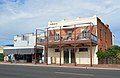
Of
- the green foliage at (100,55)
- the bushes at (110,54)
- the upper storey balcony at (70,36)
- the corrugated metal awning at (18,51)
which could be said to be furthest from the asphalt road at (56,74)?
the corrugated metal awning at (18,51)

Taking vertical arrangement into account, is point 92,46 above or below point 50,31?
below

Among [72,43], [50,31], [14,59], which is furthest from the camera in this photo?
[14,59]

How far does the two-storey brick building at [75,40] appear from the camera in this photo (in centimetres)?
3658

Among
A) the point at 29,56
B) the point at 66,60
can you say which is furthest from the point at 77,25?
the point at 29,56

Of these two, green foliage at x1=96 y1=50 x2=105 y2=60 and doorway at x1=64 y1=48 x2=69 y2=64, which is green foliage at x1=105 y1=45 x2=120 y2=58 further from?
doorway at x1=64 y1=48 x2=69 y2=64

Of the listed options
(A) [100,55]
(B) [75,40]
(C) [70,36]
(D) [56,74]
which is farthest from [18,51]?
(D) [56,74]

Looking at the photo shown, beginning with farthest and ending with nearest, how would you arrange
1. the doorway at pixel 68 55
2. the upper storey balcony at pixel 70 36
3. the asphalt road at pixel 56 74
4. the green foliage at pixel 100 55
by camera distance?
1. the doorway at pixel 68 55
2. the green foliage at pixel 100 55
3. the upper storey balcony at pixel 70 36
4. the asphalt road at pixel 56 74

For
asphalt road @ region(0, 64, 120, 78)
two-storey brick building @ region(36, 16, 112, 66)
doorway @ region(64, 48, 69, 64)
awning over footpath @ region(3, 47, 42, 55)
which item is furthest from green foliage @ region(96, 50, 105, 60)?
asphalt road @ region(0, 64, 120, 78)

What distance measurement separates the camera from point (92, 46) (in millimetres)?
38125

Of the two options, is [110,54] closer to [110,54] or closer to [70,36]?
[110,54]

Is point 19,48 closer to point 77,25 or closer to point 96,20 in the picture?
point 77,25

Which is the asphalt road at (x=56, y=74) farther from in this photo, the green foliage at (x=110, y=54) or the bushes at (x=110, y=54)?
the green foliage at (x=110, y=54)

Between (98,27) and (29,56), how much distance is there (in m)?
15.6

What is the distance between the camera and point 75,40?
1416 inches
